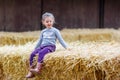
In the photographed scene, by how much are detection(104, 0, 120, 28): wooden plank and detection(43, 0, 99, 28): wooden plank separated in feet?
1.50

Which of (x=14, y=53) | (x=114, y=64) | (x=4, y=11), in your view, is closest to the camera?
(x=114, y=64)

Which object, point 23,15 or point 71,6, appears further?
point 71,6

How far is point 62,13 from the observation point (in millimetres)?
13844

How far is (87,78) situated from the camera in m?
5.62

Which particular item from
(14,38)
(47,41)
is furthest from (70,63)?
(14,38)

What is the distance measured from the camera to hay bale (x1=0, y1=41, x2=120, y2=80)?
5469 millimetres

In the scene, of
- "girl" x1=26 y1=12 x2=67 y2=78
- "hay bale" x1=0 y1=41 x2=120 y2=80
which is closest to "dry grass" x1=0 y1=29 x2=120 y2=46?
"hay bale" x1=0 y1=41 x2=120 y2=80

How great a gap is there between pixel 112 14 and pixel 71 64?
9.41 metres

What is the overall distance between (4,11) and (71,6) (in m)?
2.22

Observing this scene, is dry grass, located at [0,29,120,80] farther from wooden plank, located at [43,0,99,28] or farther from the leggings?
wooden plank, located at [43,0,99,28]

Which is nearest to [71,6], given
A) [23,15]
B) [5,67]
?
[23,15]

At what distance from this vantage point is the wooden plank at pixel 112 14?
14.9 meters

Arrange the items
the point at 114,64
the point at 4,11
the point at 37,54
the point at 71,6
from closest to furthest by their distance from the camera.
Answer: the point at 114,64
the point at 37,54
the point at 4,11
the point at 71,6

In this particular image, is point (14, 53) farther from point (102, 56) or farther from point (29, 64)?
point (102, 56)
